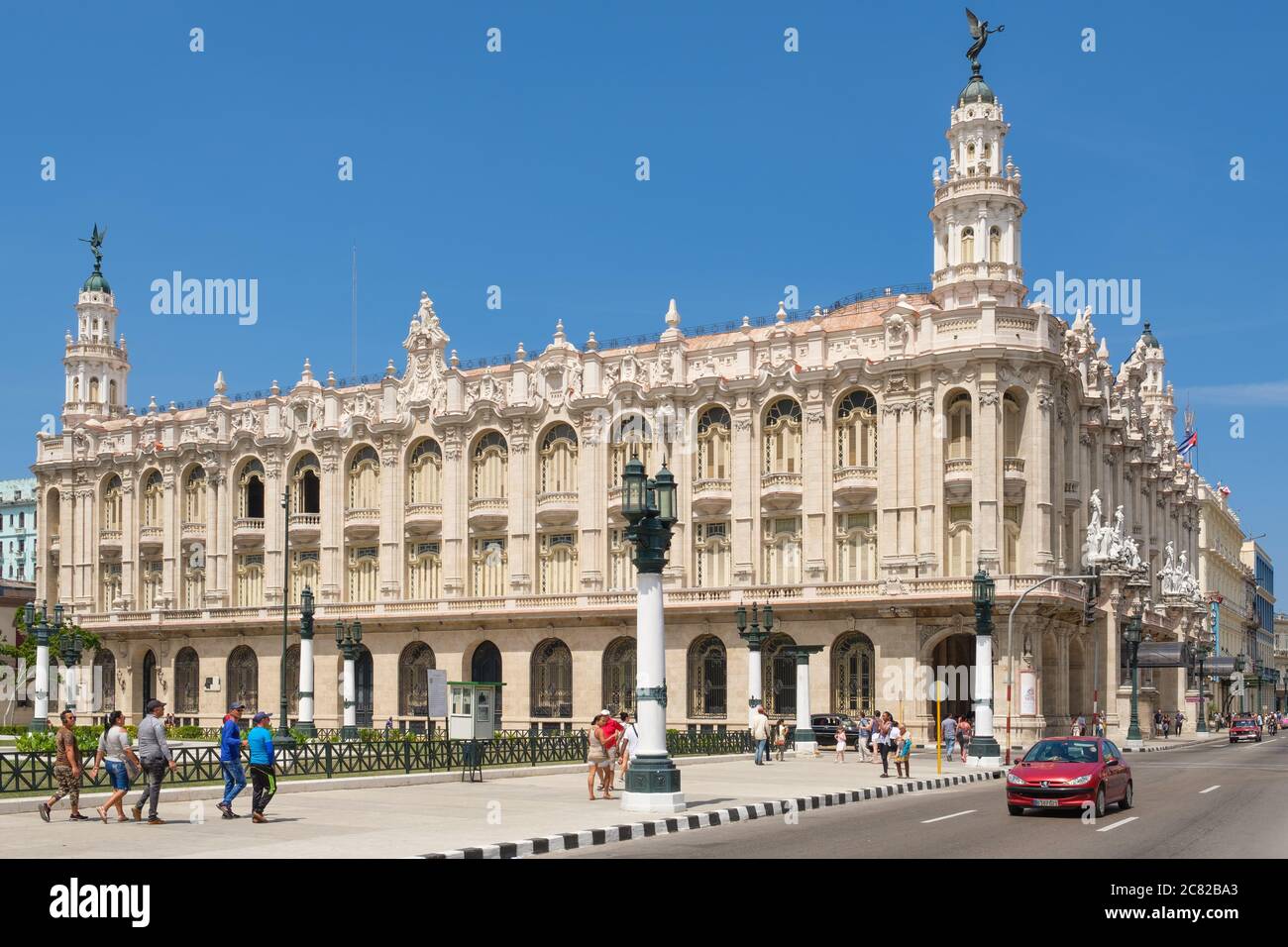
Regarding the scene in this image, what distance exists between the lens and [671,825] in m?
23.0

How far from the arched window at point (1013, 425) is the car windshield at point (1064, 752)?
107 ft

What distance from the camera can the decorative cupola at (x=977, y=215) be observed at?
188 feet

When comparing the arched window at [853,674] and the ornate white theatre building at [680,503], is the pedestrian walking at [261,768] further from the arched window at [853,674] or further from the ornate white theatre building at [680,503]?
the arched window at [853,674]

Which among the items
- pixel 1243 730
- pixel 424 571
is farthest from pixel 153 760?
pixel 1243 730

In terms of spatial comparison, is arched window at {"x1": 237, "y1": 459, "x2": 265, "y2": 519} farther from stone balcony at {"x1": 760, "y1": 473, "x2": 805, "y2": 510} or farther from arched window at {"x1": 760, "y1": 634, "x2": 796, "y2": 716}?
arched window at {"x1": 760, "y1": 634, "x2": 796, "y2": 716}

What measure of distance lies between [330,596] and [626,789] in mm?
47905

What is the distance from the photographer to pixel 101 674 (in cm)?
7956

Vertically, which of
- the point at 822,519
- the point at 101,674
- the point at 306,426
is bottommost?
the point at 101,674

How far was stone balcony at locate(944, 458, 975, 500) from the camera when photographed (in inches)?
2216

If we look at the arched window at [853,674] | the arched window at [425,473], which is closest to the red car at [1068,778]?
the arched window at [853,674]

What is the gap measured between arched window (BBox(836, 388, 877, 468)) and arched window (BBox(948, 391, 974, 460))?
302cm

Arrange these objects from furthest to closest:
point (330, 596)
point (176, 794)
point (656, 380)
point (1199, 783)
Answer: point (330, 596) → point (656, 380) → point (1199, 783) → point (176, 794)
